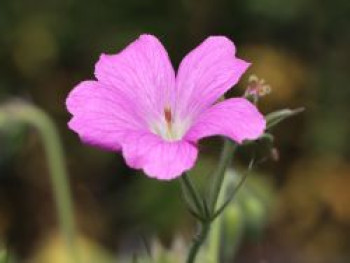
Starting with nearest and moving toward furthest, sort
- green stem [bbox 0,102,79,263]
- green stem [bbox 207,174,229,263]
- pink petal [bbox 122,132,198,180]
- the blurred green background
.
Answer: pink petal [bbox 122,132,198,180]
green stem [bbox 207,174,229,263]
green stem [bbox 0,102,79,263]
the blurred green background

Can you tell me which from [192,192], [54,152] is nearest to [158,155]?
[192,192]

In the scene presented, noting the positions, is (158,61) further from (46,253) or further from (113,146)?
(46,253)

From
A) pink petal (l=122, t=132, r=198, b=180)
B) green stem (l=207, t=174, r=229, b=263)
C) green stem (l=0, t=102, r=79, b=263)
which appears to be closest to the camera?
pink petal (l=122, t=132, r=198, b=180)

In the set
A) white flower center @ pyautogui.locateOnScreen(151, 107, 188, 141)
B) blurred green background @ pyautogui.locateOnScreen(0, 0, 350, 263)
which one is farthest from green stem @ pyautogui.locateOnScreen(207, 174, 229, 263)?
blurred green background @ pyautogui.locateOnScreen(0, 0, 350, 263)

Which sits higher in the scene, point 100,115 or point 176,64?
point 100,115

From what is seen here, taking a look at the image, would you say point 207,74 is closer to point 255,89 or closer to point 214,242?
point 255,89

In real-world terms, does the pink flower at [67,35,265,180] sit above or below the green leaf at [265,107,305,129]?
above

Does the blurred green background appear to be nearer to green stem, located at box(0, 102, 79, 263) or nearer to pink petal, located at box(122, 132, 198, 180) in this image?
green stem, located at box(0, 102, 79, 263)

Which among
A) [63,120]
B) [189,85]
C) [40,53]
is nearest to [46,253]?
[63,120]

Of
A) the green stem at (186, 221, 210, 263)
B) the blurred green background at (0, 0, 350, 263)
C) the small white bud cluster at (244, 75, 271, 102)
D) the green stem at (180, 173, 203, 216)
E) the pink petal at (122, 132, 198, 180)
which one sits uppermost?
the pink petal at (122, 132, 198, 180)
